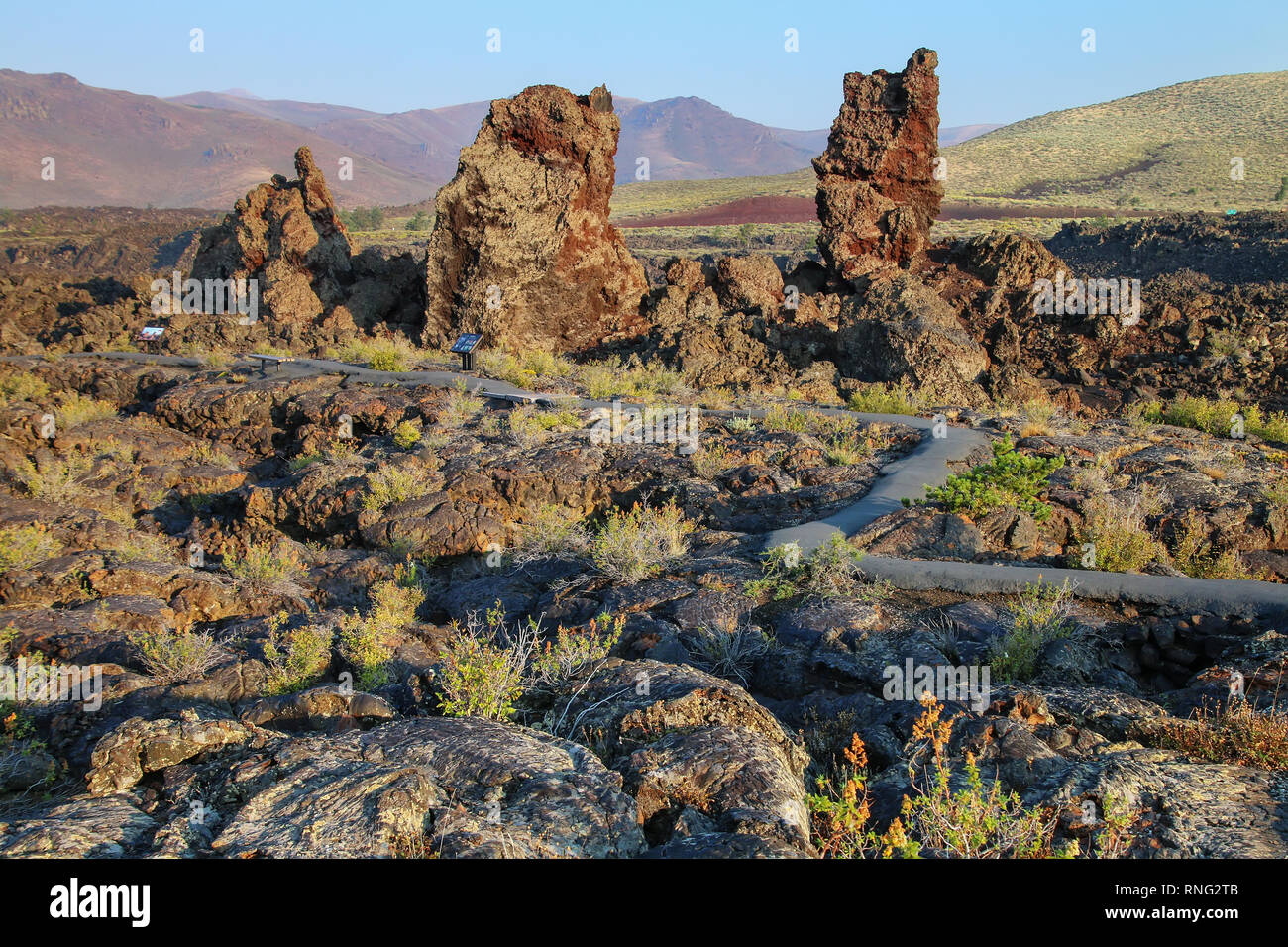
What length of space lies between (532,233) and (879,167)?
809 cm

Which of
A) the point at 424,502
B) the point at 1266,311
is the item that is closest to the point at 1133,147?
the point at 1266,311

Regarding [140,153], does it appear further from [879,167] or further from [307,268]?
[879,167]

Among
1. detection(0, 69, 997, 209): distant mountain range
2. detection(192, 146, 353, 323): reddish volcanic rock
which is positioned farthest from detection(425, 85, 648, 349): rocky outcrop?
detection(0, 69, 997, 209): distant mountain range

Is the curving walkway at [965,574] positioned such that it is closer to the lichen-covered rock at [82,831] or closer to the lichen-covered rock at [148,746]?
the lichen-covered rock at [148,746]

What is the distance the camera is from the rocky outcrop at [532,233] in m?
17.1

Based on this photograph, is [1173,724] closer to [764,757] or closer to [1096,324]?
[764,757]

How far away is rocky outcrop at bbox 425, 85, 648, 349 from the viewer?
56.0 ft

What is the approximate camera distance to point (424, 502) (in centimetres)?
858

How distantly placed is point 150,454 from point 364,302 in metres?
9.27

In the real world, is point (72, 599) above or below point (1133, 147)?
below

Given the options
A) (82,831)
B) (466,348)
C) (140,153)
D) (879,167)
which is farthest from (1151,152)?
(140,153)

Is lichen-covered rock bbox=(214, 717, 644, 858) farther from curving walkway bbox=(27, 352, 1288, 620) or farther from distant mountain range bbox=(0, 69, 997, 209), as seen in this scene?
distant mountain range bbox=(0, 69, 997, 209)
